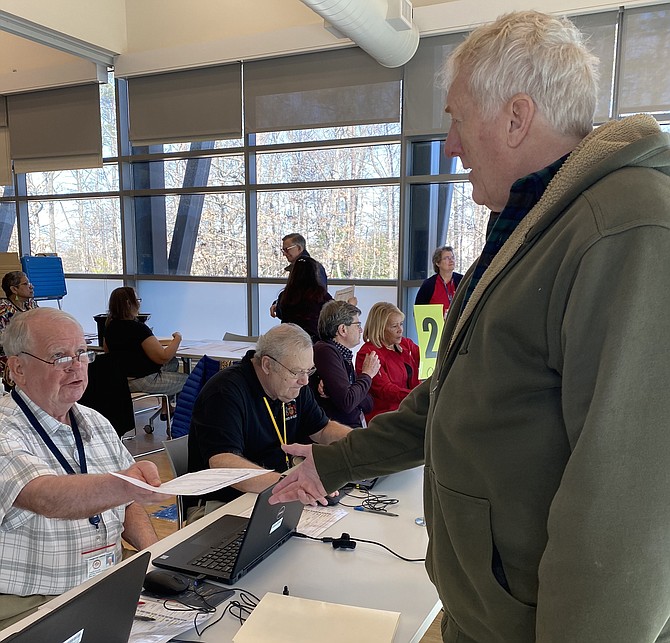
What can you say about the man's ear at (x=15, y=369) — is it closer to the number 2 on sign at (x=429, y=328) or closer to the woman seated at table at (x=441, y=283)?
the number 2 on sign at (x=429, y=328)

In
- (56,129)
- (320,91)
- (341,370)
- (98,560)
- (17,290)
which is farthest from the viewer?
(56,129)

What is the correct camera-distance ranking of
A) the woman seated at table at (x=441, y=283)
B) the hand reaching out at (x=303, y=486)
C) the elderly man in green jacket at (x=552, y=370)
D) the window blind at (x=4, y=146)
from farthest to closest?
1. the window blind at (x=4, y=146)
2. the woman seated at table at (x=441, y=283)
3. the hand reaching out at (x=303, y=486)
4. the elderly man in green jacket at (x=552, y=370)

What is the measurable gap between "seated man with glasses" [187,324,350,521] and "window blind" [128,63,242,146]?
14.9 feet

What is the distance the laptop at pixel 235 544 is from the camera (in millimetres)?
1498

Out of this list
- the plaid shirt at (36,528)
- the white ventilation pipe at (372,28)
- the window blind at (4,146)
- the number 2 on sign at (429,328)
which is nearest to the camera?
the plaid shirt at (36,528)

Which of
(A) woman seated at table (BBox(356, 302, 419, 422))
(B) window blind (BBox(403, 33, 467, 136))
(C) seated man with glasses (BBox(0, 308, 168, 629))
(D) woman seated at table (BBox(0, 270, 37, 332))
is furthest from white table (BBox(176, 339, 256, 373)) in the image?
(C) seated man with glasses (BBox(0, 308, 168, 629))

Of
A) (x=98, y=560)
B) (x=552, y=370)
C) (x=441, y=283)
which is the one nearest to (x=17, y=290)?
(x=441, y=283)

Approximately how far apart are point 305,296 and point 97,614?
385cm

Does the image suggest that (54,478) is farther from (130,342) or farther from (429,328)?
(130,342)

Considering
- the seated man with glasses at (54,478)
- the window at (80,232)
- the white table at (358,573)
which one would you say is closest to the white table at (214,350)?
the window at (80,232)

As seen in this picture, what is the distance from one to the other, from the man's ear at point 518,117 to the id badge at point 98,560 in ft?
5.22

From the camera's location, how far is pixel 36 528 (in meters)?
1.66

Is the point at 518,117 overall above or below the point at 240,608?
above

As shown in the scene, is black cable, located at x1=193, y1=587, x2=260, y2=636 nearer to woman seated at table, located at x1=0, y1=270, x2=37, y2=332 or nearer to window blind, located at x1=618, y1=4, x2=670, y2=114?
woman seated at table, located at x1=0, y1=270, x2=37, y2=332
